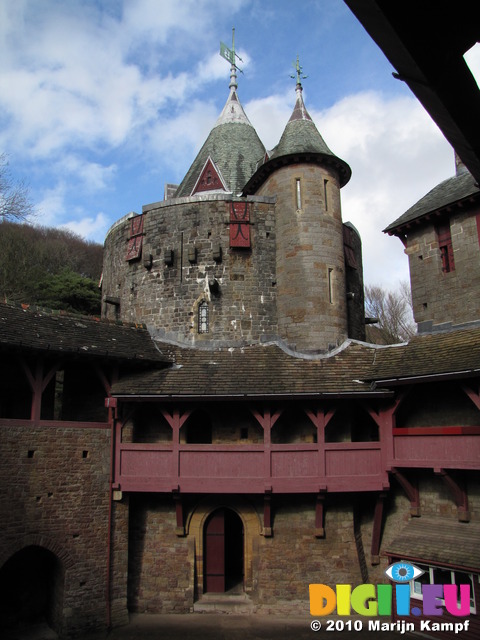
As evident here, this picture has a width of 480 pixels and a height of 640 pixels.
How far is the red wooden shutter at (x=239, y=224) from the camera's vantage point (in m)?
17.4

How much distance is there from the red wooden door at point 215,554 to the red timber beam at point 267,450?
1.43m

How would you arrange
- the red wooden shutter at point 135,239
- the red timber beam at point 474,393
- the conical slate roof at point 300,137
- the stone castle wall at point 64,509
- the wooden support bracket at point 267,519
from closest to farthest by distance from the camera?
the red timber beam at point 474,393
the stone castle wall at point 64,509
the wooden support bracket at point 267,519
the conical slate roof at point 300,137
the red wooden shutter at point 135,239

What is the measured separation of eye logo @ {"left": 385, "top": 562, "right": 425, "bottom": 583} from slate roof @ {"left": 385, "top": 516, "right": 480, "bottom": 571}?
0.22 m

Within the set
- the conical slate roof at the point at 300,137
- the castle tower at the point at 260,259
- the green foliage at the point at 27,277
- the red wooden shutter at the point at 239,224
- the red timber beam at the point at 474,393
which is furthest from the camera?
the green foliage at the point at 27,277

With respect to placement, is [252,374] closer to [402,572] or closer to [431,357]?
[431,357]

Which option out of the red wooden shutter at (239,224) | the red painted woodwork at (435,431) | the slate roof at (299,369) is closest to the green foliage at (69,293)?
the red wooden shutter at (239,224)

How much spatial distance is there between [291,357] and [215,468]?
373cm

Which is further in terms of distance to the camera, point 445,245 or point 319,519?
point 445,245

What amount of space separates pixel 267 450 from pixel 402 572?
4.07 metres

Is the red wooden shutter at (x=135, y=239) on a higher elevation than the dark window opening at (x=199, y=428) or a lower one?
higher

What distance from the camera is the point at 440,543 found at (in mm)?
11883

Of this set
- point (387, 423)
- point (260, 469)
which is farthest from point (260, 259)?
point (260, 469)

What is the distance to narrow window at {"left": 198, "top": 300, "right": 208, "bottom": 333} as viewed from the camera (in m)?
17.4

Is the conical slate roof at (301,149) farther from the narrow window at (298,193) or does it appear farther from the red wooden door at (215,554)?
the red wooden door at (215,554)
